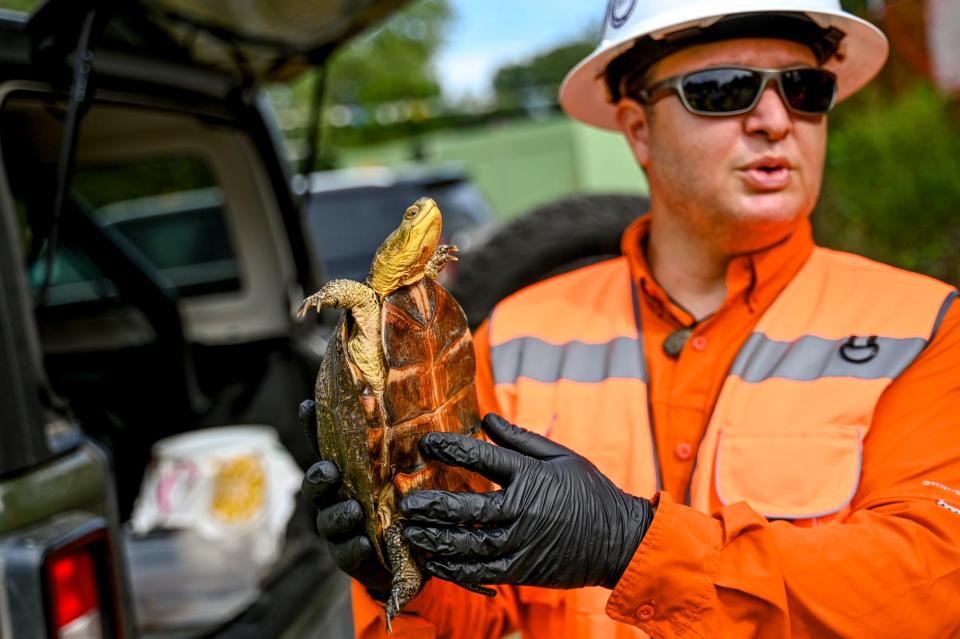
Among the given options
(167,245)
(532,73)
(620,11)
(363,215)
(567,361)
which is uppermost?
(532,73)

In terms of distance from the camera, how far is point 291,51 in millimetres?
3047

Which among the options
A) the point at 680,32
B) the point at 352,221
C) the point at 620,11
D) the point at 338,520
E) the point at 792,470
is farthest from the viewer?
the point at 352,221

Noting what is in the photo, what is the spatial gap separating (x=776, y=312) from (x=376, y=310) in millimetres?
848

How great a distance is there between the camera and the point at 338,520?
4.53ft

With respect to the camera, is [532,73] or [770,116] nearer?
[770,116]

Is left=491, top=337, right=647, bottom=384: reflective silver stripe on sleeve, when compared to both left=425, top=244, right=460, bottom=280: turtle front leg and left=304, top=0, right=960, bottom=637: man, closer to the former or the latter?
left=304, top=0, right=960, bottom=637: man

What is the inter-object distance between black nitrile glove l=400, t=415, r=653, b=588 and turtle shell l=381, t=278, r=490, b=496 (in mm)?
39

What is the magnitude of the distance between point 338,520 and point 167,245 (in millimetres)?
4459

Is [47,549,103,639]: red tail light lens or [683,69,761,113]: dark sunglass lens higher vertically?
[683,69,761,113]: dark sunglass lens

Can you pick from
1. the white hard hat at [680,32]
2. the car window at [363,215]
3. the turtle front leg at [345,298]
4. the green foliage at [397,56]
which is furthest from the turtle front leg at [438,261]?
the green foliage at [397,56]

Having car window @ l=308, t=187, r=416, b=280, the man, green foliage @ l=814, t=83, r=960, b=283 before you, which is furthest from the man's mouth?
car window @ l=308, t=187, r=416, b=280

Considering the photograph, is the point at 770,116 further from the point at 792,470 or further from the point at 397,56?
the point at 397,56

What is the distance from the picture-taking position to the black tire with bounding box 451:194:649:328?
3.71 metres

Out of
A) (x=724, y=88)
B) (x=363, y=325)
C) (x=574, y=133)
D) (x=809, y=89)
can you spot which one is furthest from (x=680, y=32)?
(x=574, y=133)
